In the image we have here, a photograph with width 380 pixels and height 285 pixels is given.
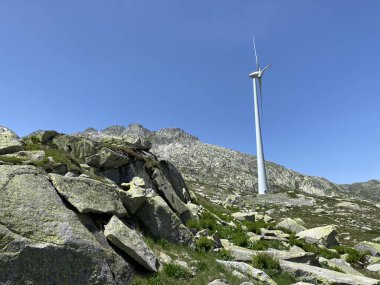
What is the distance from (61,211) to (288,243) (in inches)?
807

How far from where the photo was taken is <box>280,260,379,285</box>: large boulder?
59.1ft

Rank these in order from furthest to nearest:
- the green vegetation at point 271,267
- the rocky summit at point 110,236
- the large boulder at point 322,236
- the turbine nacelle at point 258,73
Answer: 1. the turbine nacelle at point 258,73
2. the large boulder at point 322,236
3. the green vegetation at point 271,267
4. the rocky summit at point 110,236

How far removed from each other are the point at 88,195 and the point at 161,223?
14.7 feet

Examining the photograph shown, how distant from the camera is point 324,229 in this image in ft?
119

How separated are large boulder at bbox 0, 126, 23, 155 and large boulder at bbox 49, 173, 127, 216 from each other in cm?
505

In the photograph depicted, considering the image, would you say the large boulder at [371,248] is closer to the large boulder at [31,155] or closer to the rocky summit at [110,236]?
the rocky summit at [110,236]

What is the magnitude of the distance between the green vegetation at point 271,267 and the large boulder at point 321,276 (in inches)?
19.8

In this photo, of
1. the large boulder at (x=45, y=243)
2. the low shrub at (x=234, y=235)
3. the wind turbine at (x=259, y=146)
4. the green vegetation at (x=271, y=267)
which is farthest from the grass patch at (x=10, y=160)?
the wind turbine at (x=259, y=146)

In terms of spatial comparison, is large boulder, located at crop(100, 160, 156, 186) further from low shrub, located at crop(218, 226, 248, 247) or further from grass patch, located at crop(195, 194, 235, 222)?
grass patch, located at crop(195, 194, 235, 222)

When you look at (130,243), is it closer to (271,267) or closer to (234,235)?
(271,267)

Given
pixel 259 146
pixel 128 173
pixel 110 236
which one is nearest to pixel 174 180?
pixel 128 173

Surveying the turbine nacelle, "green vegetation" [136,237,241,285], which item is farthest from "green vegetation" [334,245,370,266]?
the turbine nacelle

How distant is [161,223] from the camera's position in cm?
1808

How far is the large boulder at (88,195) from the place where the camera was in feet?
47.8
